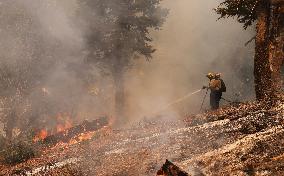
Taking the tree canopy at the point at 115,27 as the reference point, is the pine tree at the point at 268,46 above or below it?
below

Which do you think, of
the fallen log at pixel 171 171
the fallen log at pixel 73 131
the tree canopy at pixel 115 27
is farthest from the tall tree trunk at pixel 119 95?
the fallen log at pixel 171 171

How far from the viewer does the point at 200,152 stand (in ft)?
18.8

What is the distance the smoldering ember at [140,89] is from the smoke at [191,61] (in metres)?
0.08

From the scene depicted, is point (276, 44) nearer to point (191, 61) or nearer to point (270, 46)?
point (270, 46)

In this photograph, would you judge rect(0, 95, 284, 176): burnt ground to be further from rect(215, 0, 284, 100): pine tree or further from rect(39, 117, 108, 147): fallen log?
rect(39, 117, 108, 147): fallen log

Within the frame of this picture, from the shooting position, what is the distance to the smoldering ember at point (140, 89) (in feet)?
19.9

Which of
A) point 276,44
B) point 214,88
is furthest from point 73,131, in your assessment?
point 276,44

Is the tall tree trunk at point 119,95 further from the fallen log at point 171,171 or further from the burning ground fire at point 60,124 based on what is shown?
the fallen log at point 171,171

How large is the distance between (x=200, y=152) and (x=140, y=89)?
21339 mm

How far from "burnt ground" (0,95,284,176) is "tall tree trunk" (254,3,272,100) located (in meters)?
2.46

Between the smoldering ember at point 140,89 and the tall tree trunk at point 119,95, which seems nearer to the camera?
the smoldering ember at point 140,89

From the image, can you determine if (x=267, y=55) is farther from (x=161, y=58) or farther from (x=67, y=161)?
(x=161, y=58)

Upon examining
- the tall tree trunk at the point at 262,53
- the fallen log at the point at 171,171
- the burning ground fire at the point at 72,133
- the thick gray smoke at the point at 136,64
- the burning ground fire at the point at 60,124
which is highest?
the thick gray smoke at the point at 136,64

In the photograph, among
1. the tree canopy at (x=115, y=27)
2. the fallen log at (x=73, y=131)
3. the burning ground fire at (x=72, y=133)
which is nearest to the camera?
the burning ground fire at (x=72, y=133)
